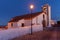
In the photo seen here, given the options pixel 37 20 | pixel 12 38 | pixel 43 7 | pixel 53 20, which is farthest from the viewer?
pixel 53 20

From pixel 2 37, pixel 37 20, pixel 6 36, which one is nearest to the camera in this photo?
A: pixel 2 37

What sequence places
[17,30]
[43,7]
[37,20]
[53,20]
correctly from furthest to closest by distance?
[53,20] < [43,7] < [37,20] < [17,30]

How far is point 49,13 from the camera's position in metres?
48.1

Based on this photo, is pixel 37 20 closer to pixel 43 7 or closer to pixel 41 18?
pixel 41 18

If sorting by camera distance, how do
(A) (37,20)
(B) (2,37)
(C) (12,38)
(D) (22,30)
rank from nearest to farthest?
(B) (2,37)
(C) (12,38)
(D) (22,30)
(A) (37,20)

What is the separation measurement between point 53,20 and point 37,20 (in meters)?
A: 15.0

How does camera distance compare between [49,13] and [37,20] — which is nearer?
[37,20]

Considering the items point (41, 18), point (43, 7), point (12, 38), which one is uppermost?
point (43, 7)

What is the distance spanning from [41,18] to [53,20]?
12748 millimetres

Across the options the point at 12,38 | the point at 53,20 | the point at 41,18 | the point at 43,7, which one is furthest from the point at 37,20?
the point at 12,38

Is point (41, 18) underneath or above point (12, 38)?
above

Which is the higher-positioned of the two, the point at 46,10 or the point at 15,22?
the point at 46,10

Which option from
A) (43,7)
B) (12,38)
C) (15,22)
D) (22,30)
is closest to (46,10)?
(43,7)

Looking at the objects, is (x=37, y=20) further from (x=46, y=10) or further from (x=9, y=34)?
(x=9, y=34)
